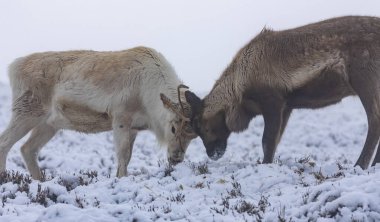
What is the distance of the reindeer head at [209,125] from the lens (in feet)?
29.3

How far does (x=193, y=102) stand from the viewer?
8922mm

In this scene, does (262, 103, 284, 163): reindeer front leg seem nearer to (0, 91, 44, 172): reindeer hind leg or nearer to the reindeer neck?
the reindeer neck

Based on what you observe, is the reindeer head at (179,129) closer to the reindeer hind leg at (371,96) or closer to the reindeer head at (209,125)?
the reindeer head at (209,125)

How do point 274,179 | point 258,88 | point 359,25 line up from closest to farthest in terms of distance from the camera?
point 274,179
point 359,25
point 258,88

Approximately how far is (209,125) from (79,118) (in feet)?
6.83

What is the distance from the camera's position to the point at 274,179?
6.91 m

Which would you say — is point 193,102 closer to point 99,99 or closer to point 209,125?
point 209,125

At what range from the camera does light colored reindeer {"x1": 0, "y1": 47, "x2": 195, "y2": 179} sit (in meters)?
9.02

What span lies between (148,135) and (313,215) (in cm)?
1367

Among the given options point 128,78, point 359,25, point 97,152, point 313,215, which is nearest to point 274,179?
point 313,215

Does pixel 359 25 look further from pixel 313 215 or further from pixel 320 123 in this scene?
pixel 320 123

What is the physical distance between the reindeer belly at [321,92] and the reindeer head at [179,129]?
1614mm

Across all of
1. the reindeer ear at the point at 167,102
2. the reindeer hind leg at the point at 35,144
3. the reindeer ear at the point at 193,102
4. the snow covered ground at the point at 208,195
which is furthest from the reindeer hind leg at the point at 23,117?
the reindeer ear at the point at 193,102

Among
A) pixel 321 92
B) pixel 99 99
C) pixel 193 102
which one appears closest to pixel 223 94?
pixel 193 102
